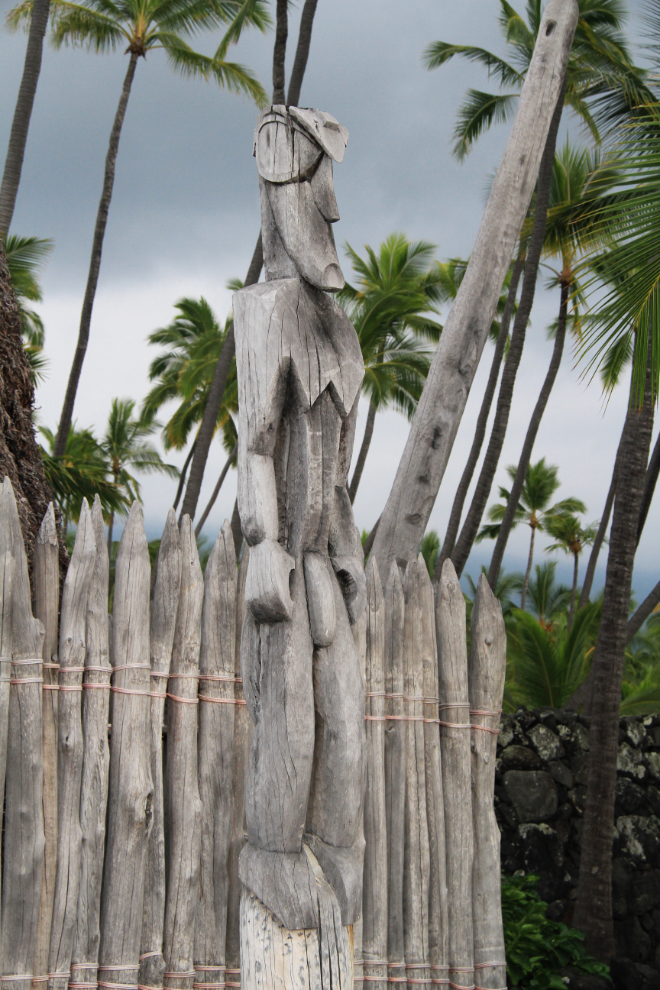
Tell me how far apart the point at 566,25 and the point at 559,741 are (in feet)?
18.8

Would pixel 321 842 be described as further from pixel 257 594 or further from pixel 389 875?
pixel 389 875

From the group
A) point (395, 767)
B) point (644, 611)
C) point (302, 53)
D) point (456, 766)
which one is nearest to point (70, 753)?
point (395, 767)

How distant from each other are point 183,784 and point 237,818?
0.99 ft

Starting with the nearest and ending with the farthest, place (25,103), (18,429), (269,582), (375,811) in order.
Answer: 1. (269,582)
2. (375,811)
3. (18,429)
4. (25,103)

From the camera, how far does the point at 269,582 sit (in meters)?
2.88

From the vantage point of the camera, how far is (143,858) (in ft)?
12.4

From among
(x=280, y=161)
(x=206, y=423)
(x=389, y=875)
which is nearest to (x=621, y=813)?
(x=389, y=875)

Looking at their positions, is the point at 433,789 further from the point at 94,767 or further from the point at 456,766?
the point at 94,767

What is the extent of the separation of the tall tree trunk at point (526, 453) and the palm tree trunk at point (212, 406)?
4.08 metres

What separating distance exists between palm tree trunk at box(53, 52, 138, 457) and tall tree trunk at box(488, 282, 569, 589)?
22.0 feet

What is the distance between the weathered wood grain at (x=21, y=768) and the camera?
3.53 m

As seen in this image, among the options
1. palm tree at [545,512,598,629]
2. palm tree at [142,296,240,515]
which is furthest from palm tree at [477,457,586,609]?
palm tree at [142,296,240,515]

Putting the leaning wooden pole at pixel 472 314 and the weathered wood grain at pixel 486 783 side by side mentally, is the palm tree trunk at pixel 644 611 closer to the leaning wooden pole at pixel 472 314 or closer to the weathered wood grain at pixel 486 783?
the leaning wooden pole at pixel 472 314

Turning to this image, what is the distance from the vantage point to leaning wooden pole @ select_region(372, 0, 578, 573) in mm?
6305
